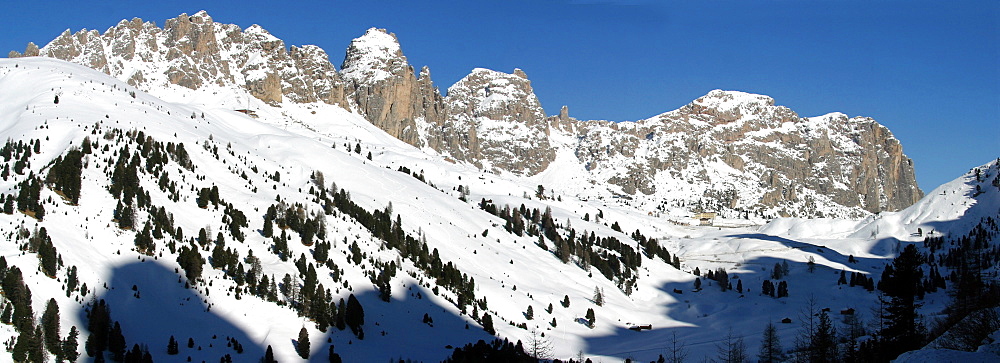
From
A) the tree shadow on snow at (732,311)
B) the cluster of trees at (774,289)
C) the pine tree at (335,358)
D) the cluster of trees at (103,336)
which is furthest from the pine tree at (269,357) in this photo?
the cluster of trees at (774,289)

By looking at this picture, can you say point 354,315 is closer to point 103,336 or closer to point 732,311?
point 103,336

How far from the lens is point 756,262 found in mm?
188000

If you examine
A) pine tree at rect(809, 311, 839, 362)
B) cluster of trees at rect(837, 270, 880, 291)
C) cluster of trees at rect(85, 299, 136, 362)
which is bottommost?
cluster of trees at rect(85, 299, 136, 362)

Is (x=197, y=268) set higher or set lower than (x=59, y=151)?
lower

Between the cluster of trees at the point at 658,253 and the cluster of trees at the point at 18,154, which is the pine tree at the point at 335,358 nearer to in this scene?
the cluster of trees at the point at 18,154

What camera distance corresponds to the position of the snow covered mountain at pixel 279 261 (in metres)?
71.4

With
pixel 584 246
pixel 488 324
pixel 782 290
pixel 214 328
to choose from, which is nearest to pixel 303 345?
pixel 214 328

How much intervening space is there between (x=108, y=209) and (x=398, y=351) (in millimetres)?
34994

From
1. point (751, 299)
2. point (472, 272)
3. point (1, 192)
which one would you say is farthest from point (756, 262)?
point (1, 192)

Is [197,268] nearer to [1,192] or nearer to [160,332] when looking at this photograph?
[160,332]

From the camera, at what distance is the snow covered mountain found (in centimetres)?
7144

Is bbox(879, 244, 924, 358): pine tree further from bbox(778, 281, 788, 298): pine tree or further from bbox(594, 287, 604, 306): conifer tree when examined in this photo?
bbox(778, 281, 788, 298): pine tree

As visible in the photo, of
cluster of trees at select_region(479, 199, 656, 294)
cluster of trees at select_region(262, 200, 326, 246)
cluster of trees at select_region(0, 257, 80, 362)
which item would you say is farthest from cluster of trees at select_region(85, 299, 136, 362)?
cluster of trees at select_region(479, 199, 656, 294)

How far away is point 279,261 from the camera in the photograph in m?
93.5
